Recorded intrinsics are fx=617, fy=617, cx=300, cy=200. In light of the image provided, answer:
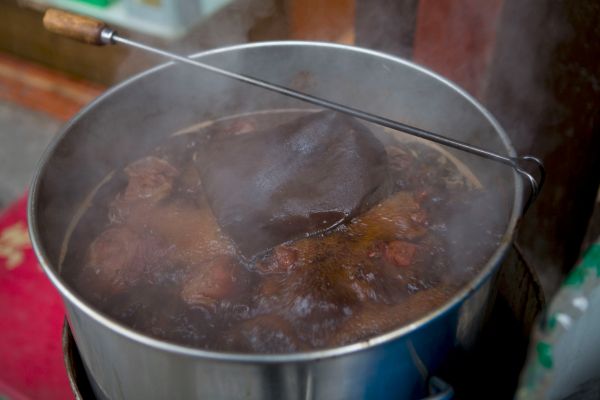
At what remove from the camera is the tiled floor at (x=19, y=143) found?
4.01m

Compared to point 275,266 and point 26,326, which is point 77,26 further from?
point 26,326

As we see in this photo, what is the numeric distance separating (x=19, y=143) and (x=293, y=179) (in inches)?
125

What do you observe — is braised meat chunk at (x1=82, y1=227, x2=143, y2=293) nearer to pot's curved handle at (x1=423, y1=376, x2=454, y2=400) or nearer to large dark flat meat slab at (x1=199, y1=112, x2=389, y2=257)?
large dark flat meat slab at (x1=199, y1=112, x2=389, y2=257)

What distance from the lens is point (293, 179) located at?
66.4 inches

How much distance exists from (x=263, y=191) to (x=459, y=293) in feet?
2.05

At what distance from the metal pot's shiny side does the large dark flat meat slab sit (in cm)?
30

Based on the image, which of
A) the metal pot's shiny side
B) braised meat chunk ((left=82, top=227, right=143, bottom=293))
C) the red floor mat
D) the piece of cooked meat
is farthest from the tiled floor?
braised meat chunk ((left=82, top=227, right=143, bottom=293))

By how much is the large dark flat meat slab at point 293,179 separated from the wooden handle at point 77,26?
1.54ft

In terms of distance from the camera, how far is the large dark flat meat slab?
5.25 feet

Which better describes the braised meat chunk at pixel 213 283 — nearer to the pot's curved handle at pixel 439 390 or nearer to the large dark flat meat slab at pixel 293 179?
the large dark flat meat slab at pixel 293 179

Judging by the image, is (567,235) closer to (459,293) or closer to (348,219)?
(348,219)

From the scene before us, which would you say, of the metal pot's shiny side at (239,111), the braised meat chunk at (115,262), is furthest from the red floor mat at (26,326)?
the braised meat chunk at (115,262)

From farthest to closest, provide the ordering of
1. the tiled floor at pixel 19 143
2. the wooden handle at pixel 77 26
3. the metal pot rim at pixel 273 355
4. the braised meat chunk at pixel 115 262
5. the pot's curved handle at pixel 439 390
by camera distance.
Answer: the tiled floor at pixel 19 143 < the wooden handle at pixel 77 26 < the braised meat chunk at pixel 115 262 < the pot's curved handle at pixel 439 390 < the metal pot rim at pixel 273 355

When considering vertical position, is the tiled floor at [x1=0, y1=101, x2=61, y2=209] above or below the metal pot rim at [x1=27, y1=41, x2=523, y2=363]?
below
